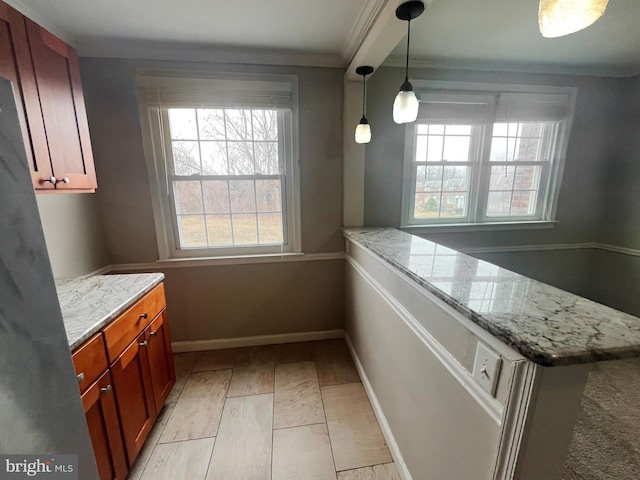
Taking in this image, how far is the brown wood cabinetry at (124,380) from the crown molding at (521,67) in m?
2.39

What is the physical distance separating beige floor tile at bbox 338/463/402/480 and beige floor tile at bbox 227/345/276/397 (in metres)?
0.72

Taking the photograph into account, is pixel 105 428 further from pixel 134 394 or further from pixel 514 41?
pixel 514 41

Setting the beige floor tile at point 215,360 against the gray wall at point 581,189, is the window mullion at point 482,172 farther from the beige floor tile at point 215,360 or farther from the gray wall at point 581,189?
the beige floor tile at point 215,360

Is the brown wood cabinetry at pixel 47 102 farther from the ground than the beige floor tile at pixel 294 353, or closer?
farther from the ground

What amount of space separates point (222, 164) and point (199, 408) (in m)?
1.73

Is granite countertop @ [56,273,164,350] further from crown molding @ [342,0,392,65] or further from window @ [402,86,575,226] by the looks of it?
window @ [402,86,575,226]

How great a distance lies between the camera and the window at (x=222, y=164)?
1.87m

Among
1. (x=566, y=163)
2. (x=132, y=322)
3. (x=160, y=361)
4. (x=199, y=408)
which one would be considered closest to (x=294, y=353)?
(x=199, y=408)

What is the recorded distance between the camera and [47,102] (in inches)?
46.6

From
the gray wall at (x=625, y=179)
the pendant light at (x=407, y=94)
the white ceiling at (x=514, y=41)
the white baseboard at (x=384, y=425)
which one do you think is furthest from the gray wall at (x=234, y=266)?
the gray wall at (x=625, y=179)

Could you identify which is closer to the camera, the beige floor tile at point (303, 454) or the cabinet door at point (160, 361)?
the beige floor tile at point (303, 454)

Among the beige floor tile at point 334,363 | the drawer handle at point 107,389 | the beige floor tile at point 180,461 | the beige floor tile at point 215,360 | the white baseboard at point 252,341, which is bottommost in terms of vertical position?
the beige floor tile at point 180,461

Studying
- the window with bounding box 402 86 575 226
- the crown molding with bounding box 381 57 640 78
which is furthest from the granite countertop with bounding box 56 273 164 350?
the crown molding with bounding box 381 57 640 78

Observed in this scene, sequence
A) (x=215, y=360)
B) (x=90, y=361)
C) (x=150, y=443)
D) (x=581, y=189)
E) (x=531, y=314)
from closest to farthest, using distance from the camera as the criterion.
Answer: (x=531, y=314) < (x=90, y=361) < (x=150, y=443) < (x=215, y=360) < (x=581, y=189)
